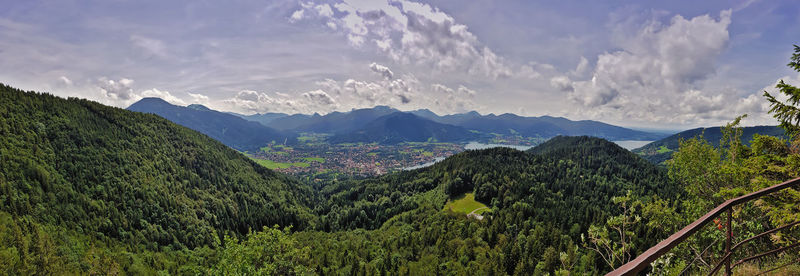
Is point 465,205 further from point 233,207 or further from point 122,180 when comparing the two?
point 122,180

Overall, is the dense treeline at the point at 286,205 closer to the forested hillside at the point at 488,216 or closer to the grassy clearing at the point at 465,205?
the forested hillside at the point at 488,216

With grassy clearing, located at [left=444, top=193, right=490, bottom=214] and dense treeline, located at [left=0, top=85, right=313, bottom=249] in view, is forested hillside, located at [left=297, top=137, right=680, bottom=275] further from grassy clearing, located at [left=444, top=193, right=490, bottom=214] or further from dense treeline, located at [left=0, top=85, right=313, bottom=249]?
dense treeline, located at [left=0, top=85, right=313, bottom=249]

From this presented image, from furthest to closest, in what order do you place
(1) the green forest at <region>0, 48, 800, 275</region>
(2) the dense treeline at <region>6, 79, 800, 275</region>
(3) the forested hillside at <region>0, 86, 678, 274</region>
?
(3) the forested hillside at <region>0, 86, 678, 274</region>
(2) the dense treeline at <region>6, 79, 800, 275</region>
(1) the green forest at <region>0, 48, 800, 275</region>

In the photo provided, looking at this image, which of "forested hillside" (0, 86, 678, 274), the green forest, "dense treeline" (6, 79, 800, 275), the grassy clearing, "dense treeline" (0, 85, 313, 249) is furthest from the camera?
the grassy clearing

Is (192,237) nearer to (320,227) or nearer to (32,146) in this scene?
(320,227)

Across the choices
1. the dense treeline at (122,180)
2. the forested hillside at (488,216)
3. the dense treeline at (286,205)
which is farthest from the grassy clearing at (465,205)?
the dense treeline at (122,180)

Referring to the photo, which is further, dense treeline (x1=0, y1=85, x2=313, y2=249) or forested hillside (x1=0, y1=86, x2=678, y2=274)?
dense treeline (x1=0, y1=85, x2=313, y2=249)

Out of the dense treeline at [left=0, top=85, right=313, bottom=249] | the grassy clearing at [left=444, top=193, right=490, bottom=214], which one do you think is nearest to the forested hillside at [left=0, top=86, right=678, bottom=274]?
Answer: the dense treeline at [left=0, top=85, right=313, bottom=249]
